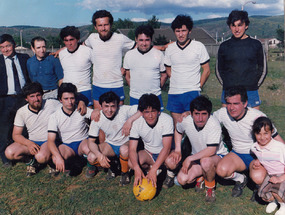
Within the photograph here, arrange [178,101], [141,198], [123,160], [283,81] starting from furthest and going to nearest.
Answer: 1. [283,81]
2. [178,101]
3. [123,160]
4. [141,198]

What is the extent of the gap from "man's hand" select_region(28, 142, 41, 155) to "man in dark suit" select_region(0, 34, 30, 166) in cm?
95

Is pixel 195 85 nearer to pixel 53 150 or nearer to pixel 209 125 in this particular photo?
pixel 209 125

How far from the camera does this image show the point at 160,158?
4426 millimetres

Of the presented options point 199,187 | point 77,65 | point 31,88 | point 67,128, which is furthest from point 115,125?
point 199,187

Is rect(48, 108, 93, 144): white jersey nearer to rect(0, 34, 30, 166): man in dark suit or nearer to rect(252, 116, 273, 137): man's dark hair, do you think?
rect(0, 34, 30, 166): man in dark suit

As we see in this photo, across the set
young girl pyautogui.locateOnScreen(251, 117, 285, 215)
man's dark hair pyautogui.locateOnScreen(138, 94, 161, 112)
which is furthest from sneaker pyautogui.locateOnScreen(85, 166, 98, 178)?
young girl pyautogui.locateOnScreen(251, 117, 285, 215)

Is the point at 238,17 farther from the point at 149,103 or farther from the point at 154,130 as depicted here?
the point at 154,130

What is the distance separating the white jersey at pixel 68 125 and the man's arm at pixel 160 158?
153 centimetres

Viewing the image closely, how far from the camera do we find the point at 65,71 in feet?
18.4

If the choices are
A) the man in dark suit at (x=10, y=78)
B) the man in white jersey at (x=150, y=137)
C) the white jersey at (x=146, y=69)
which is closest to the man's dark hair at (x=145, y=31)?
the white jersey at (x=146, y=69)

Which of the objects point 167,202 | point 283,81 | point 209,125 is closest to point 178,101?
point 209,125

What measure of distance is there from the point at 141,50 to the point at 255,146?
2520mm

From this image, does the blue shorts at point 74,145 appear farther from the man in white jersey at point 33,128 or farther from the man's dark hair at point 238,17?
the man's dark hair at point 238,17

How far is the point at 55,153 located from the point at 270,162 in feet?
10.9
